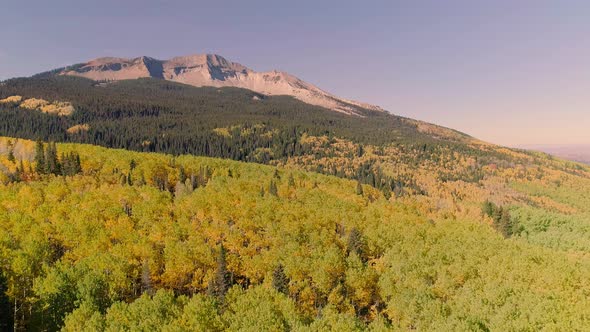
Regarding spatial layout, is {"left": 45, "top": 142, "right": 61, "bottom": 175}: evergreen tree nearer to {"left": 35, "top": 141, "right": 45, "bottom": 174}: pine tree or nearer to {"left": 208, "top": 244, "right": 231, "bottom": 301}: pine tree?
{"left": 35, "top": 141, "right": 45, "bottom": 174}: pine tree

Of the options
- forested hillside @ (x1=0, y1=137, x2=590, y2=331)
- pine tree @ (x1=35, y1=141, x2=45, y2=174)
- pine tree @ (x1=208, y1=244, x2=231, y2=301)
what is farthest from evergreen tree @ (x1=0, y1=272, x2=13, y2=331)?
pine tree @ (x1=35, y1=141, x2=45, y2=174)

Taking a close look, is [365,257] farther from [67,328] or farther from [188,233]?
[67,328]

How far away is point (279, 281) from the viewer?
84938mm

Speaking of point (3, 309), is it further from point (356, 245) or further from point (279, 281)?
point (356, 245)

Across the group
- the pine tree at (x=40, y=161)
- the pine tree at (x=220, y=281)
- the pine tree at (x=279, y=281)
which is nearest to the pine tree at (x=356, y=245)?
the pine tree at (x=279, y=281)

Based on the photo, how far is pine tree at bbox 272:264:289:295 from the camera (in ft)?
278

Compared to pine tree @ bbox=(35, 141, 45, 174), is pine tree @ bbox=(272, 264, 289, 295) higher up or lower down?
lower down

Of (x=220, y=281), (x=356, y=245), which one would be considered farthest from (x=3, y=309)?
(x=356, y=245)

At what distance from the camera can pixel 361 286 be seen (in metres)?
85.9

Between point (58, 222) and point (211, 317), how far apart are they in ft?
210

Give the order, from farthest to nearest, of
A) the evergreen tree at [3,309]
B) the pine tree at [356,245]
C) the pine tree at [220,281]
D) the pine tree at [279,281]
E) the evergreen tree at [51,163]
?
1. the evergreen tree at [51,163]
2. the pine tree at [356,245]
3. the pine tree at [279,281]
4. the pine tree at [220,281]
5. the evergreen tree at [3,309]

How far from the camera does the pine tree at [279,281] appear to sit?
278 ft

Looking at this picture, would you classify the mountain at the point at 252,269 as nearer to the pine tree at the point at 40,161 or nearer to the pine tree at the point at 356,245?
the pine tree at the point at 356,245

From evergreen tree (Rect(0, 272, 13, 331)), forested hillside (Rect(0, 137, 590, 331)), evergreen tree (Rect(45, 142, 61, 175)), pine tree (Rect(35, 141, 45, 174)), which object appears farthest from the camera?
evergreen tree (Rect(45, 142, 61, 175))
